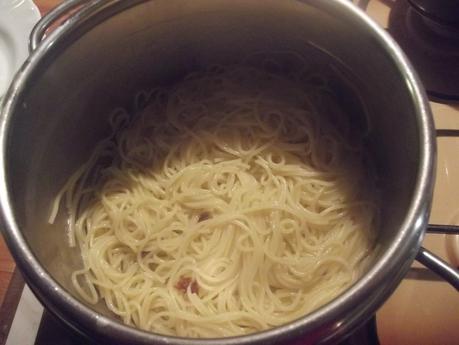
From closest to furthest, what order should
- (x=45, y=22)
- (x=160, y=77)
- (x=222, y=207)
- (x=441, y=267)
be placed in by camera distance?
(x=441, y=267), (x=45, y=22), (x=222, y=207), (x=160, y=77)

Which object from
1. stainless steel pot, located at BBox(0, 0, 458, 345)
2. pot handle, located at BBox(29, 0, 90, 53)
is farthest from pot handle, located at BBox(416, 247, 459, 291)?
pot handle, located at BBox(29, 0, 90, 53)

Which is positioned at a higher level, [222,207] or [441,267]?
[441,267]

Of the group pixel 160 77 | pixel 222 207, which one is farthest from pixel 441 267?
pixel 160 77

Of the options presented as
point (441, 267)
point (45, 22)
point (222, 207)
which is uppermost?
point (45, 22)

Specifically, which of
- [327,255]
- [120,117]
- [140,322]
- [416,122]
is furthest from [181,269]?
[416,122]

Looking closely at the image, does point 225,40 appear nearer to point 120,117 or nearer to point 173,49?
point 173,49

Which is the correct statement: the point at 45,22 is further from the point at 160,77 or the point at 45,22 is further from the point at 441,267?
the point at 441,267

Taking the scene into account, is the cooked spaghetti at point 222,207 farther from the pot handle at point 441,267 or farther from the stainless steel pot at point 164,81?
the pot handle at point 441,267

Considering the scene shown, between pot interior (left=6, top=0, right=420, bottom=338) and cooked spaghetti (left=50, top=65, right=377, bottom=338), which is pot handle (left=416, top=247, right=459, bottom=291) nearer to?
pot interior (left=6, top=0, right=420, bottom=338)
